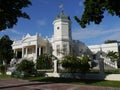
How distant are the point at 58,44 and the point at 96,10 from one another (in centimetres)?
2937

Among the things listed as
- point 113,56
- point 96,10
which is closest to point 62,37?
point 113,56

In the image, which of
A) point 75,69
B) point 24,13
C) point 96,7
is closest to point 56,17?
point 75,69

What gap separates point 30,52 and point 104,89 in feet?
131

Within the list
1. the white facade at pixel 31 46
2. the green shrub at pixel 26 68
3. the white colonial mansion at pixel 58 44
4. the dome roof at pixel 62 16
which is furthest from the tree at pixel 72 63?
the dome roof at pixel 62 16

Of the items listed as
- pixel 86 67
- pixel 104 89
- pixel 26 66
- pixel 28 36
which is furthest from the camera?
pixel 28 36

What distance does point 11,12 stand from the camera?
2384 cm

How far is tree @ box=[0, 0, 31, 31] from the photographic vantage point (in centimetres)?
2259

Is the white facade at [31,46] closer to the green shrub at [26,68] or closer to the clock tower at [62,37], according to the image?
the clock tower at [62,37]

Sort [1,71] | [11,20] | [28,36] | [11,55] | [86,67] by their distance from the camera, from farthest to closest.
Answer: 1. [28,36]
2. [11,55]
3. [1,71]
4. [86,67]
5. [11,20]

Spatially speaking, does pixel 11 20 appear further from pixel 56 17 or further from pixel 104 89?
pixel 56 17

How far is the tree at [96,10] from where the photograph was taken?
19844 millimetres

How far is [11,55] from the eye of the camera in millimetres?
50156

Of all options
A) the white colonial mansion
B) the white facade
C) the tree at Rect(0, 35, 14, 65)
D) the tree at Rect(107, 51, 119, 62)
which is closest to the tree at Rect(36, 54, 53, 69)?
the white colonial mansion

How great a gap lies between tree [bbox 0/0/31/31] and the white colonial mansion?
1001 inches
